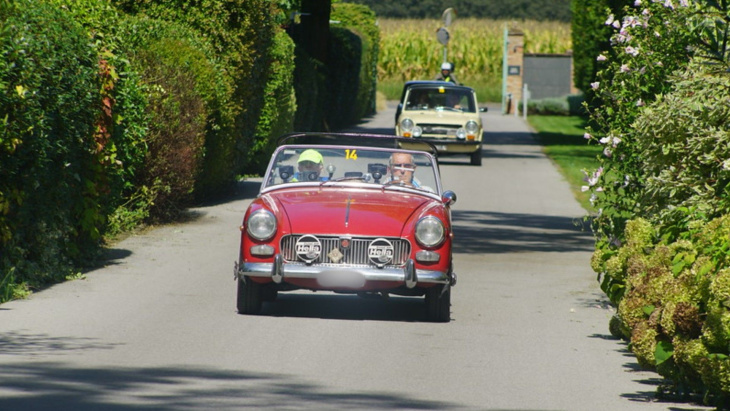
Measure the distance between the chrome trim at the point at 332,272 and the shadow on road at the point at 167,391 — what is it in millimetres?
1861

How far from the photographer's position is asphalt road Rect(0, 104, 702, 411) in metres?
7.30

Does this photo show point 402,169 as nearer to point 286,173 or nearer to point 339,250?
point 286,173

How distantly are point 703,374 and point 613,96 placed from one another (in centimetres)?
518

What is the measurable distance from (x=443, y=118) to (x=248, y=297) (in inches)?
796

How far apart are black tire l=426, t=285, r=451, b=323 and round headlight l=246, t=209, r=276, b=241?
140cm

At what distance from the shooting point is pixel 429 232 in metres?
9.94

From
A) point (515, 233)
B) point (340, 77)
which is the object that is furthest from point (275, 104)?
point (340, 77)

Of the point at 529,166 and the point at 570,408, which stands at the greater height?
the point at 570,408

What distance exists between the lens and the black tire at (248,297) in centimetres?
1017

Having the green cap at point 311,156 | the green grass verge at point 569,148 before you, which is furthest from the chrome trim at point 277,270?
the green grass verge at point 569,148

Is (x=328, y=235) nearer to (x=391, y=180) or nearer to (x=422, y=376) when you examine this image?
(x=391, y=180)

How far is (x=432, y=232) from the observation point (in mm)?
9938

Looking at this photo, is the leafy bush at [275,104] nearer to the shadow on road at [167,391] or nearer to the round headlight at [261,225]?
the round headlight at [261,225]

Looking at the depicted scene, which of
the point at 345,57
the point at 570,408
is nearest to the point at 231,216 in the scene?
the point at 570,408
